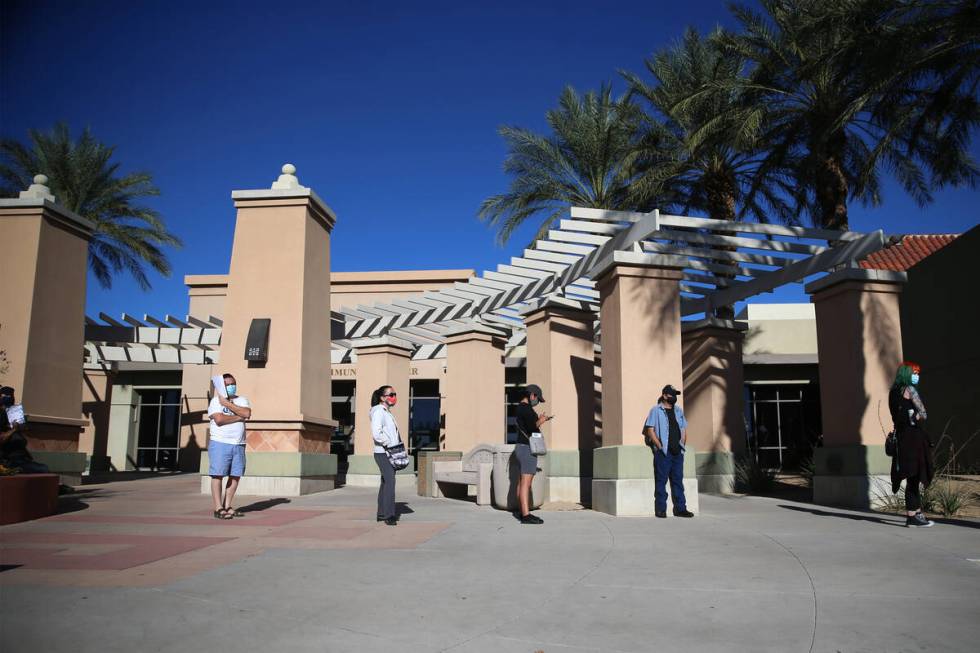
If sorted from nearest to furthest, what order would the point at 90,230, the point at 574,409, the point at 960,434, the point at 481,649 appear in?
the point at 481,649, the point at 574,409, the point at 90,230, the point at 960,434

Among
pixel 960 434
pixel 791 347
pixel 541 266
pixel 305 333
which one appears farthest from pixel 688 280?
pixel 791 347

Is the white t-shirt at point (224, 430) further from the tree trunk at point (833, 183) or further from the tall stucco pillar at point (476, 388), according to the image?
the tree trunk at point (833, 183)

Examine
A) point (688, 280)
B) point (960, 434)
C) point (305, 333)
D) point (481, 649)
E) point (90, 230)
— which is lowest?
point (481, 649)

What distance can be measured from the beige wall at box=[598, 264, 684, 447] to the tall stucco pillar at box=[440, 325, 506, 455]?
671 centimetres

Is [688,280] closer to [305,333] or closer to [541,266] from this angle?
[541,266]

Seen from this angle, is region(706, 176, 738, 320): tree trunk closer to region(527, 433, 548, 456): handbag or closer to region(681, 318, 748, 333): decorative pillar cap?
region(681, 318, 748, 333): decorative pillar cap

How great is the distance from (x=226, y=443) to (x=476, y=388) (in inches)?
350

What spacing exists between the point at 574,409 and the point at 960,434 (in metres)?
11.2

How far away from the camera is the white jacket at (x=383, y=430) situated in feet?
29.2

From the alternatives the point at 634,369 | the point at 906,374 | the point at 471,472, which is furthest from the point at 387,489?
the point at 906,374

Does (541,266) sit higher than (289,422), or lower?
higher

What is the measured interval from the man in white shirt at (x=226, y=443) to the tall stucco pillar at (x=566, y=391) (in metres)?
5.55

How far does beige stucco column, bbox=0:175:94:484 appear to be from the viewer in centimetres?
1383

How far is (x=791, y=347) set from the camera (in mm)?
25094
